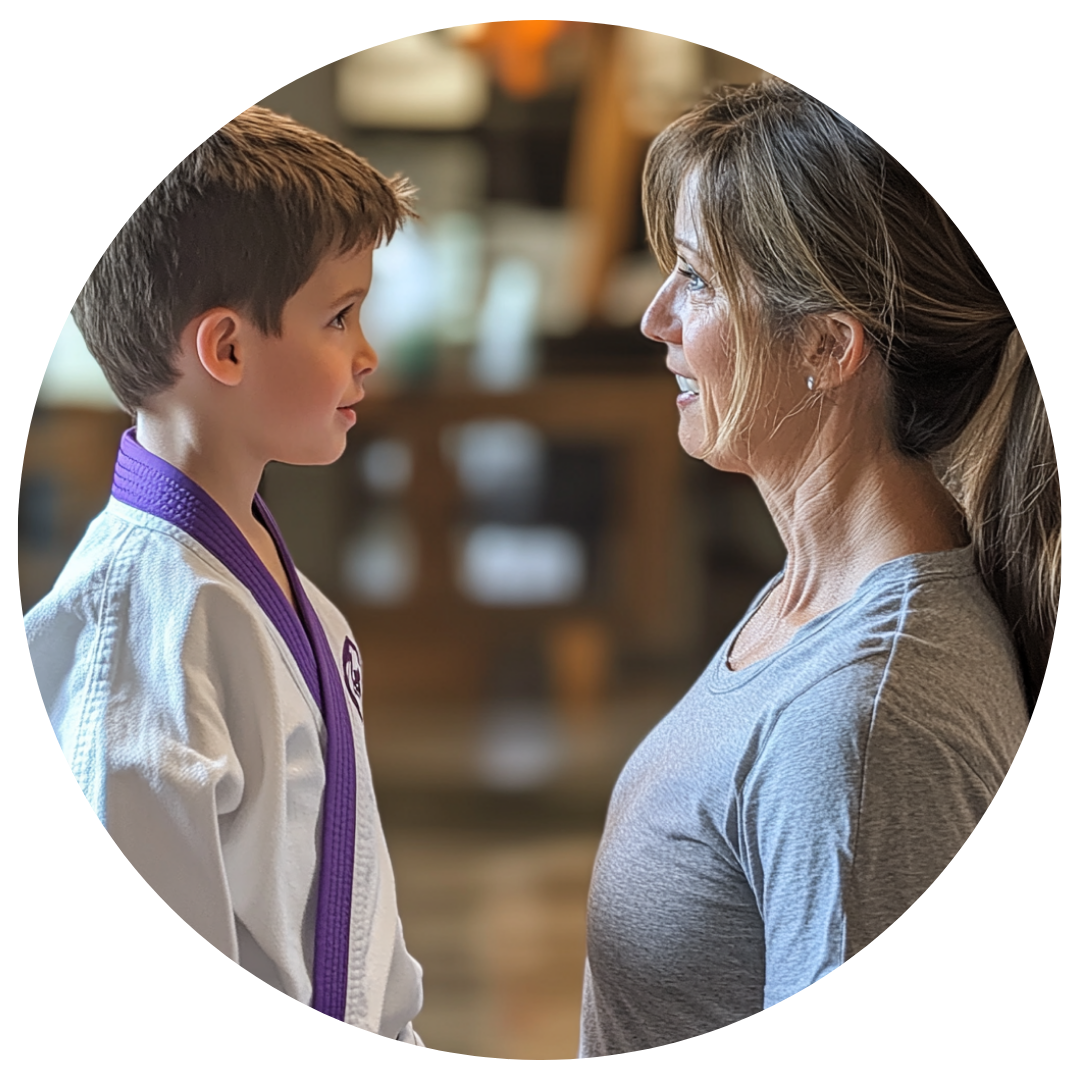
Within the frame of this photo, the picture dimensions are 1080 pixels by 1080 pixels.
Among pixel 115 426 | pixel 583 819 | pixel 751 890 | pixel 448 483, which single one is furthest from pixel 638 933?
pixel 448 483

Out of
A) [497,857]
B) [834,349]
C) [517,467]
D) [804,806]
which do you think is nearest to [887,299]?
[834,349]

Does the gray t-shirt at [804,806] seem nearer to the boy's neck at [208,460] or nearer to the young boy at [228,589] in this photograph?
the young boy at [228,589]

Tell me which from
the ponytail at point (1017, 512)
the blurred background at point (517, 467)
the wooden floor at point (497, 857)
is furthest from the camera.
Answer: the blurred background at point (517, 467)

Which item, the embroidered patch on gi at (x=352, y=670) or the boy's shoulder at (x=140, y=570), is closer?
the boy's shoulder at (x=140, y=570)

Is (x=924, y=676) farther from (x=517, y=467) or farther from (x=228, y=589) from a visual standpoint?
(x=517, y=467)

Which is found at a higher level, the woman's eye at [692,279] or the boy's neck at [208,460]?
the woman's eye at [692,279]

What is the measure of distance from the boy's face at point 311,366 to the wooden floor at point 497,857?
1597mm

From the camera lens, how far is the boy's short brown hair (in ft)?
2.41

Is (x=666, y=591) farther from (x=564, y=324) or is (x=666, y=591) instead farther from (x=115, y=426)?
(x=115, y=426)

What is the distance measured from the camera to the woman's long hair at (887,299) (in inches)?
30.5

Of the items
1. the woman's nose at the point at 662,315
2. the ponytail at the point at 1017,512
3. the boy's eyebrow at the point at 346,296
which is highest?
the woman's nose at the point at 662,315

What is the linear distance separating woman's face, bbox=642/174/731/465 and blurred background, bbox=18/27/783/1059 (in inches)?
107

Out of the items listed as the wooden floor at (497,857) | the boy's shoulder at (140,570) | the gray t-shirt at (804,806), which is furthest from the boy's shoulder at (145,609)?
the wooden floor at (497,857)

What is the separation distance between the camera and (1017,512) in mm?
830
